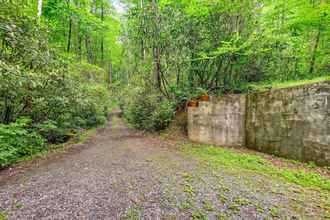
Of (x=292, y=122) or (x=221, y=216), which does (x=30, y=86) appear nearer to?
(x=221, y=216)

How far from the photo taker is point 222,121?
5.66 m

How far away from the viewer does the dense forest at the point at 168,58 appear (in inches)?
154

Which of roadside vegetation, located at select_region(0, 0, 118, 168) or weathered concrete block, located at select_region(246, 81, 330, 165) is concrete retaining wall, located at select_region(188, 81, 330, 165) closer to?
weathered concrete block, located at select_region(246, 81, 330, 165)

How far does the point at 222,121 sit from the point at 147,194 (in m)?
4.00

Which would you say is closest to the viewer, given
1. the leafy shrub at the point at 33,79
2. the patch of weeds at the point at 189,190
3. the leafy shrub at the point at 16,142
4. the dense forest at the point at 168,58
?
the patch of weeds at the point at 189,190

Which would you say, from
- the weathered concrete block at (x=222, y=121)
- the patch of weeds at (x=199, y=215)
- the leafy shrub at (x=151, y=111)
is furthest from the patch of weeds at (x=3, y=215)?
the leafy shrub at (x=151, y=111)

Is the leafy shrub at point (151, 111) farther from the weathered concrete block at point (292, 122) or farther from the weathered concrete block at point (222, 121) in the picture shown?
the weathered concrete block at point (292, 122)

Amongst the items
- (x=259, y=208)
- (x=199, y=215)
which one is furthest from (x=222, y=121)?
(x=199, y=215)

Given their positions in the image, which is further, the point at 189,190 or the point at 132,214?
the point at 189,190

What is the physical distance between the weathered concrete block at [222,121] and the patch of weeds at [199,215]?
3.85 m

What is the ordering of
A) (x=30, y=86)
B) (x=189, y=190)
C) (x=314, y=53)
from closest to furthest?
(x=189, y=190), (x=30, y=86), (x=314, y=53)

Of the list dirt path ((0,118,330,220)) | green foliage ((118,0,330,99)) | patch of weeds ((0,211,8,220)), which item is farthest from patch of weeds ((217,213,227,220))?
green foliage ((118,0,330,99))

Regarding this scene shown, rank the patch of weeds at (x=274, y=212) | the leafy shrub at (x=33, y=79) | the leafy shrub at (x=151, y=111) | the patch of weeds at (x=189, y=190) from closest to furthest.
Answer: the patch of weeds at (x=274, y=212)
the patch of weeds at (x=189, y=190)
the leafy shrub at (x=33, y=79)
the leafy shrub at (x=151, y=111)

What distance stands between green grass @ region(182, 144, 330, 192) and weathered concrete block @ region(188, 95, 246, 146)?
0.48m
